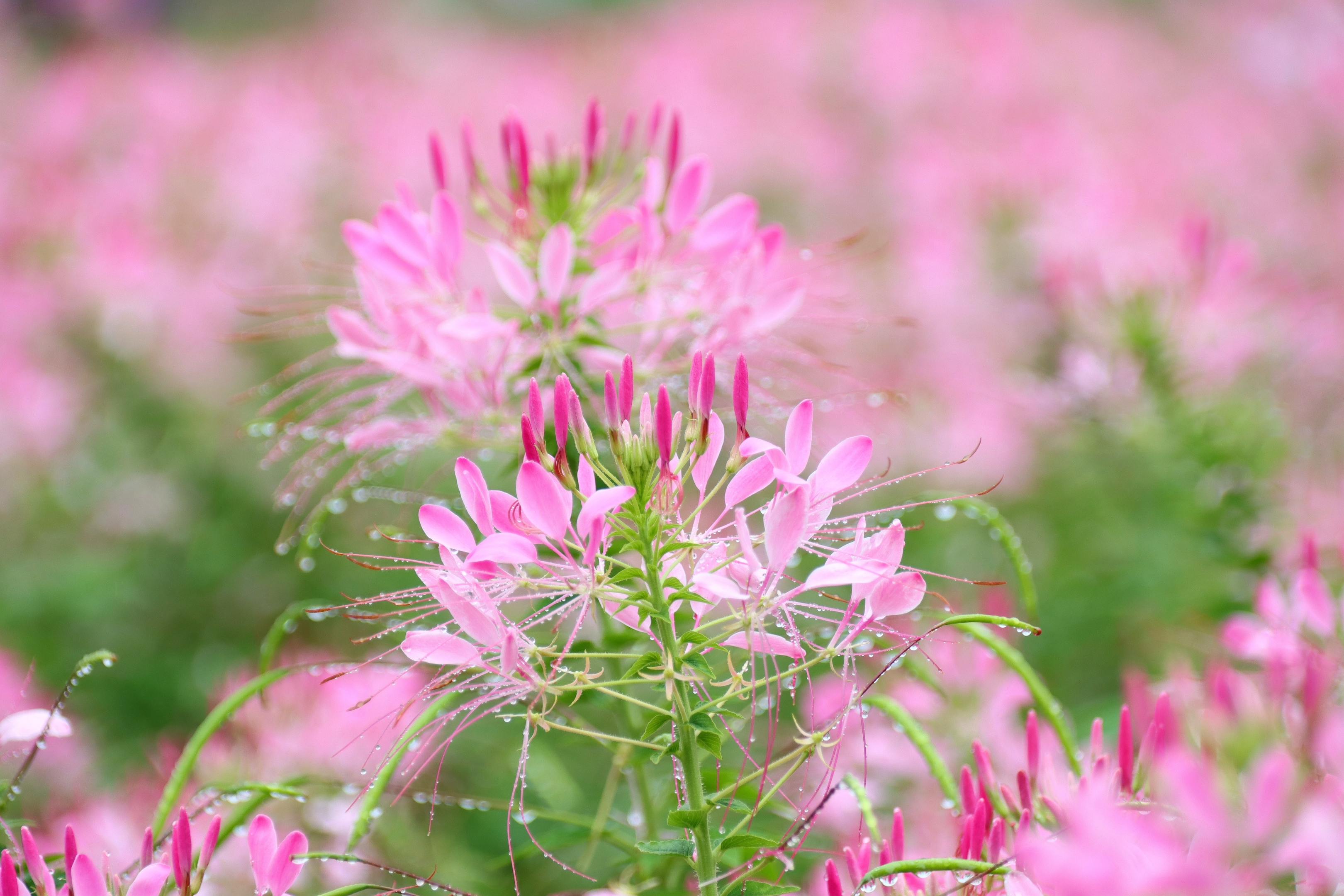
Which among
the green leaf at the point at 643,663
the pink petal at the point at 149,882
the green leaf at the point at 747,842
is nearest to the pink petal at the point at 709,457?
the green leaf at the point at 643,663

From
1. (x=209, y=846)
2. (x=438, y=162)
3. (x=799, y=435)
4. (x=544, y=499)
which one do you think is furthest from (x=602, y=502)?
(x=438, y=162)

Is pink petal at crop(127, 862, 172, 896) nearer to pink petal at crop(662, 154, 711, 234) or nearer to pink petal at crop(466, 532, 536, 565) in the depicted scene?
pink petal at crop(466, 532, 536, 565)

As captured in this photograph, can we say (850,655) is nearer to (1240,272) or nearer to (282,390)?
(1240,272)

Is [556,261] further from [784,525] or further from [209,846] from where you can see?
[209,846]

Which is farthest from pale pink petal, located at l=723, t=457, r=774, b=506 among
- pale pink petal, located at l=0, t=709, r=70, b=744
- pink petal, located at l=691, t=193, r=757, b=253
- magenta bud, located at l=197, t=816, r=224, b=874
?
pale pink petal, located at l=0, t=709, r=70, b=744

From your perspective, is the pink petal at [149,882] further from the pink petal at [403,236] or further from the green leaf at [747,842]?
the pink petal at [403,236]

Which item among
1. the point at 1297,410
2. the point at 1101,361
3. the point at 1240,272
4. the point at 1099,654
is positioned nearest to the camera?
the point at 1240,272

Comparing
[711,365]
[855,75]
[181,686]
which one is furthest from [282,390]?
[855,75]
